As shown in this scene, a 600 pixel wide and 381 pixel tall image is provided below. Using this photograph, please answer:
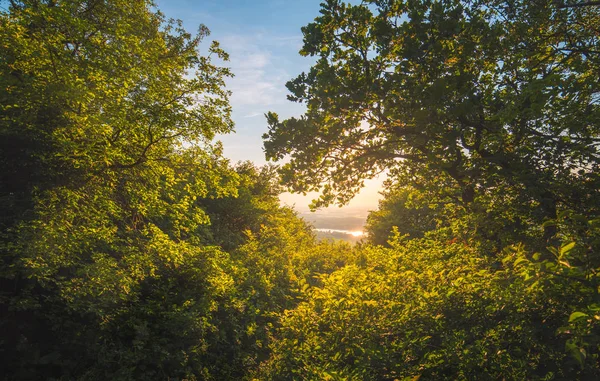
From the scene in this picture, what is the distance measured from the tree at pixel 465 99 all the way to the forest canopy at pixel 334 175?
5 cm

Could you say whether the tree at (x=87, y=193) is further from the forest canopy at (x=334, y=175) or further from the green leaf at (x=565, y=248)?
the green leaf at (x=565, y=248)

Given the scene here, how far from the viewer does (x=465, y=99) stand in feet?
18.6

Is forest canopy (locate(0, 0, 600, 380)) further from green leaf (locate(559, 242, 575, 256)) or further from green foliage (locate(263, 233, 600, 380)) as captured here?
green leaf (locate(559, 242, 575, 256))

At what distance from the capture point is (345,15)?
6.64m

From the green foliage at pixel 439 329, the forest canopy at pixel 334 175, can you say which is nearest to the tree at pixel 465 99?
the forest canopy at pixel 334 175

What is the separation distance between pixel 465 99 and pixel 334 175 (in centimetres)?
365

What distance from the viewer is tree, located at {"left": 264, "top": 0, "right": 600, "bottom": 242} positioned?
191 inches

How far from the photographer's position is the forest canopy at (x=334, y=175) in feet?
14.2

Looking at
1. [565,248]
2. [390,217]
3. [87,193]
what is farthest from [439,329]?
[390,217]

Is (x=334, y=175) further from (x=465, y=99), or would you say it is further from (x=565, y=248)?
(x=565, y=248)

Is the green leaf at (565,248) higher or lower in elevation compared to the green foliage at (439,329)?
higher

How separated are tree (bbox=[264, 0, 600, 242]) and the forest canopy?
0.16ft

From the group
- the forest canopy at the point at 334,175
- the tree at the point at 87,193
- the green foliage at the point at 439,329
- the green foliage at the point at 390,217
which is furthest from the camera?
the green foliage at the point at 390,217

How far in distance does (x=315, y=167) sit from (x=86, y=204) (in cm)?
636
